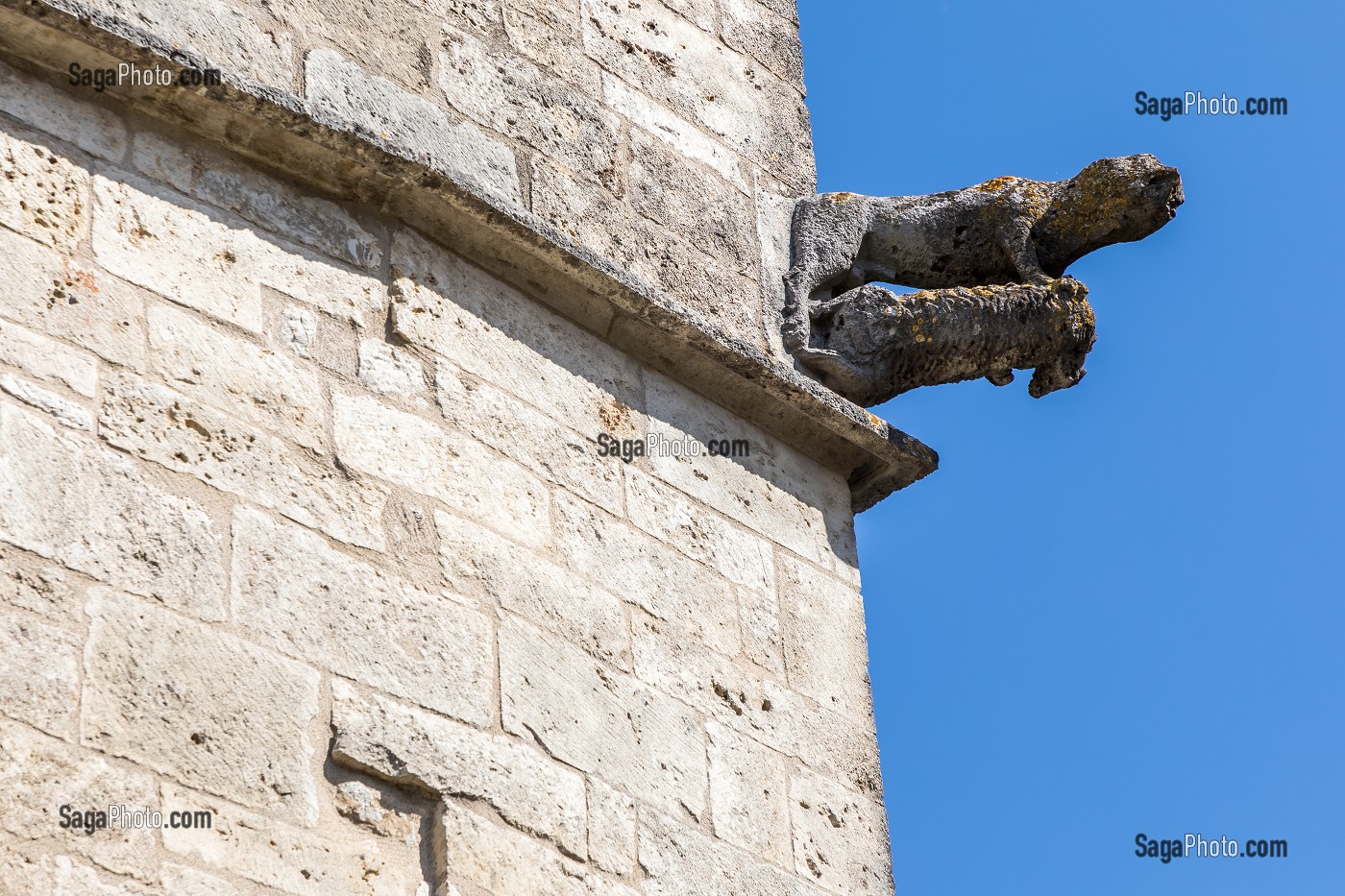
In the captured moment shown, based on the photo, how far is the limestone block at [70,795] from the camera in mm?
2836

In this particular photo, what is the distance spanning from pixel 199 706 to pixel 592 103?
6.27ft

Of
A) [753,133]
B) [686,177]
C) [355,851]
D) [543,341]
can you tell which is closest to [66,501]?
[355,851]

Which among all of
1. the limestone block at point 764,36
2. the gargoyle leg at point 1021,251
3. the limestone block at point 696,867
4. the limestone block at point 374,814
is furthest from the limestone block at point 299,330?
the gargoyle leg at point 1021,251

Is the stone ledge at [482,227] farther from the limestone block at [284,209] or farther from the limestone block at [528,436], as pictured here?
the limestone block at [528,436]

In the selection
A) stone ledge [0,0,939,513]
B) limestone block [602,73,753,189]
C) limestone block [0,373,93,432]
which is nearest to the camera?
limestone block [0,373,93,432]

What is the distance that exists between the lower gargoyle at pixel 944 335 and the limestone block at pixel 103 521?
1796 millimetres

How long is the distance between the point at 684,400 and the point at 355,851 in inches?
56.3

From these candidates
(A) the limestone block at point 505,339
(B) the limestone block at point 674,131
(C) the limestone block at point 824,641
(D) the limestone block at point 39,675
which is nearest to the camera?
(D) the limestone block at point 39,675

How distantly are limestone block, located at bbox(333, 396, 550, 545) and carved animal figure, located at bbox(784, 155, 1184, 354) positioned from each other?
49.1 inches

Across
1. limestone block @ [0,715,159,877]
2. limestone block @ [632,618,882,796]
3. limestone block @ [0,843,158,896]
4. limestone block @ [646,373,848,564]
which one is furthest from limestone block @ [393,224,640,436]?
limestone block @ [0,843,158,896]

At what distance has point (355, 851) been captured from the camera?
3189 millimetres

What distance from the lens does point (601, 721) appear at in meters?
3.68

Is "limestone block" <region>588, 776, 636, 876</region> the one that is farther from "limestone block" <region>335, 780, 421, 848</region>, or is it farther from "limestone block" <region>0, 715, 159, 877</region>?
"limestone block" <region>0, 715, 159, 877</region>

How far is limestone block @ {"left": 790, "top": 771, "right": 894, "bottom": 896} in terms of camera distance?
3.93 meters
